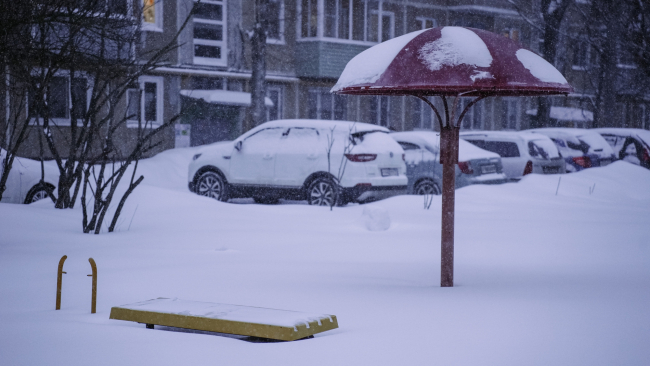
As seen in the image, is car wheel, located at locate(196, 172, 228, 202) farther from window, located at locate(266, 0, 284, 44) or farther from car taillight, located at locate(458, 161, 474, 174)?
window, located at locate(266, 0, 284, 44)

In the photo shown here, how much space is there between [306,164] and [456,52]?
31.1 feet

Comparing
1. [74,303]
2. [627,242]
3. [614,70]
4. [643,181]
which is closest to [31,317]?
[74,303]

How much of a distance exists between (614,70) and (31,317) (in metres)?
26.9

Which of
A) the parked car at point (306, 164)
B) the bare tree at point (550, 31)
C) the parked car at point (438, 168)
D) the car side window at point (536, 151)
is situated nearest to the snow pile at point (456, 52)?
the parked car at point (306, 164)

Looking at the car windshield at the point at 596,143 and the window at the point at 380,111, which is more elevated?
the window at the point at 380,111

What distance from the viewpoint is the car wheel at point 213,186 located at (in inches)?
635

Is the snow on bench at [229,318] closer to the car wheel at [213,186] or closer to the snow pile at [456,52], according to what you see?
the snow pile at [456,52]

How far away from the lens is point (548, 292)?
20.5 feet

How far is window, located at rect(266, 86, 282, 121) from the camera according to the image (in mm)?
29791

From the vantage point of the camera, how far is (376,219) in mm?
10750

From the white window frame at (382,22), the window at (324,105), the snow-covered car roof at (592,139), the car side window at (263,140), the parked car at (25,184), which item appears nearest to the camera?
the parked car at (25,184)

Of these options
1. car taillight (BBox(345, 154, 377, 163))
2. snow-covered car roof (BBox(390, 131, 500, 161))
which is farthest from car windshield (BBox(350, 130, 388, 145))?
snow-covered car roof (BBox(390, 131, 500, 161))

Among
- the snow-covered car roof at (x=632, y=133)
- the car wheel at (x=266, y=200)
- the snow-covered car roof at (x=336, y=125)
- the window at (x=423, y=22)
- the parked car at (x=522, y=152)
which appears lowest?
the car wheel at (x=266, y=200)

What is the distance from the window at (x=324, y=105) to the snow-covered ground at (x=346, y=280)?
17669 mm
